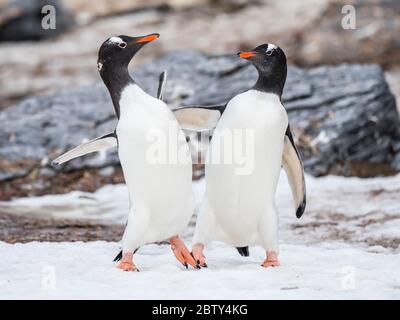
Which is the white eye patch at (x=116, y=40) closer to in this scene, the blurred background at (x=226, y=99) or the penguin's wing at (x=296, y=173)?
the penguin's wing at (x=296, y=173)

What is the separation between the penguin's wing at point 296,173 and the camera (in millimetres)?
4793

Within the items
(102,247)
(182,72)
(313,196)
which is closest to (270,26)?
(182,72)

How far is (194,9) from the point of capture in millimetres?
18062

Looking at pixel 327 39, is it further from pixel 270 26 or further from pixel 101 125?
pixel 101 125

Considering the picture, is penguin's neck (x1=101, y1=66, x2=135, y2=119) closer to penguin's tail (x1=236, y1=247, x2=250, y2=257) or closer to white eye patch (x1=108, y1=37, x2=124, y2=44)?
white eye patch (x1=108, y1=37, x2=124, y2=44)

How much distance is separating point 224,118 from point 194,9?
13956 mm

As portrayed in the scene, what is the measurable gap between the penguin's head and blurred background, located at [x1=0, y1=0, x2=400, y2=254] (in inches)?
76.0

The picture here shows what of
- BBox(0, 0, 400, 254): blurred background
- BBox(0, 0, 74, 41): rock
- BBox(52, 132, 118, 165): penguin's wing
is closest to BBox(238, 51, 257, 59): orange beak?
BBox(52, 132, 118, 165): penguin's wing

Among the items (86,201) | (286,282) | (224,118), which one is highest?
(224,118)

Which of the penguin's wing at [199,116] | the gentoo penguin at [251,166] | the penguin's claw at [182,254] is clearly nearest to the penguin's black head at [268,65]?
the gentoo penguin at [251,166]

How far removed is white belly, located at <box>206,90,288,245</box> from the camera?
438cm

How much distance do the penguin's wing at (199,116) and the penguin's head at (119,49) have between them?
0.55 meters

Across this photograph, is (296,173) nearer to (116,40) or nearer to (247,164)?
(247,164)

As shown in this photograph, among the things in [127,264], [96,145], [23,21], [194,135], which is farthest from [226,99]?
[23,21]
